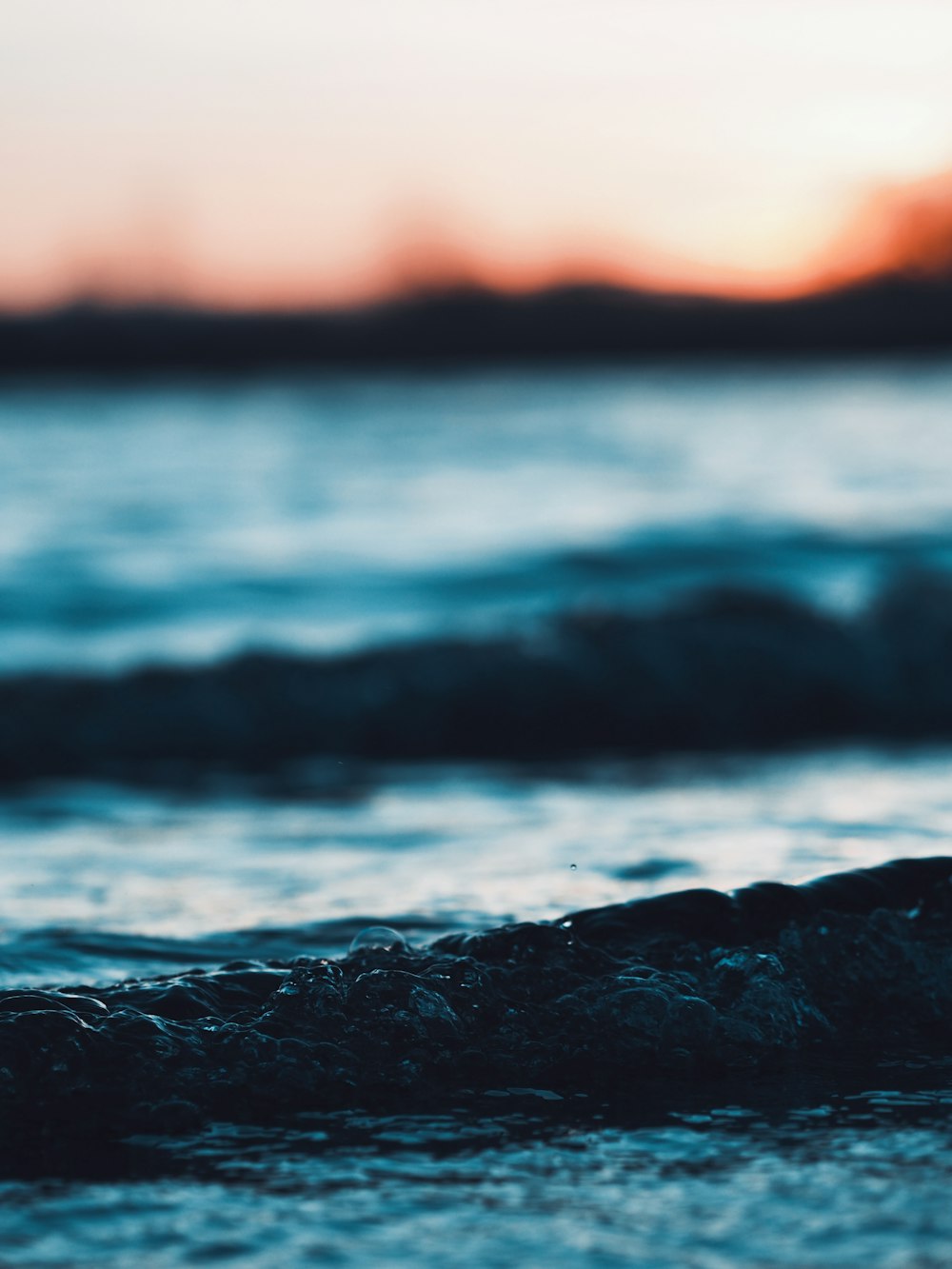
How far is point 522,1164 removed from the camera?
5.85 ft

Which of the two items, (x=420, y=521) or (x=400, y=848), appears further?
(x=420, y=521)

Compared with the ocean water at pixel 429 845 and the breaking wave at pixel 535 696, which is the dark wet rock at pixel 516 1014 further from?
the breaking wave at pixel 535 696

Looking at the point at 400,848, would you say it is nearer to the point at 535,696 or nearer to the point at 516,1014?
the point at 516,1014

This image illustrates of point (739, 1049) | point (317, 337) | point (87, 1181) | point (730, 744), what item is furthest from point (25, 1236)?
point (317, 337)

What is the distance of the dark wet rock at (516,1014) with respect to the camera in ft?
6.52

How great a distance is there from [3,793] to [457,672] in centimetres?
223

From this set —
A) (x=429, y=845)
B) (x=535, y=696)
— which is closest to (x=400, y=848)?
(x=429, y=845)

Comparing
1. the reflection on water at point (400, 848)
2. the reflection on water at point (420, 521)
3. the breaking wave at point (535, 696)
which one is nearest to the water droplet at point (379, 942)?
the reflection on water at point (400, 848)

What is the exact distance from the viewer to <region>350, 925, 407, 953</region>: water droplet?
240 cm

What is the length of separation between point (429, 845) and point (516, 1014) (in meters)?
1.34

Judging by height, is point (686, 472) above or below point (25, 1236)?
above

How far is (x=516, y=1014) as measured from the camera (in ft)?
7.16

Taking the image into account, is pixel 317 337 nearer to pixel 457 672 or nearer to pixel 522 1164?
pixel 457 672

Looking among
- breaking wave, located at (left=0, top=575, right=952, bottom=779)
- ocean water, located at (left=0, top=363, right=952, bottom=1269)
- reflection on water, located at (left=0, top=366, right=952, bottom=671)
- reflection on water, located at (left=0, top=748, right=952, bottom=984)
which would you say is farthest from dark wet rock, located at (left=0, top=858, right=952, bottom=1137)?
reflection on water, located at (left=0, top=366, right=952, bottom=671)
